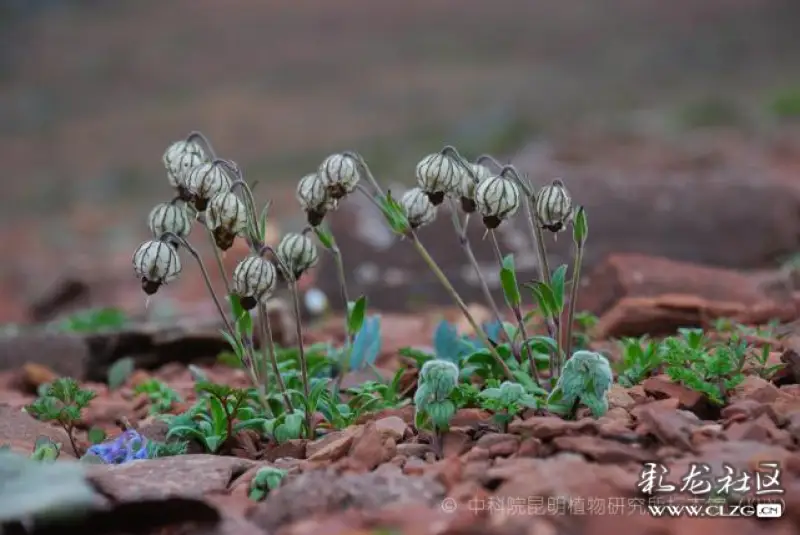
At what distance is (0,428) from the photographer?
121 inches

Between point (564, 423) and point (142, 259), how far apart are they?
1.13 m

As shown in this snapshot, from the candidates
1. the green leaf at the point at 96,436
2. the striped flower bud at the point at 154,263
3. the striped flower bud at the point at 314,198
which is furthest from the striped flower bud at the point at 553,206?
the green leaf at the point at 96,436

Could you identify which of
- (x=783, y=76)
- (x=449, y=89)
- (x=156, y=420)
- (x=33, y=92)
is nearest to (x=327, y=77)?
(x=449, y=89)

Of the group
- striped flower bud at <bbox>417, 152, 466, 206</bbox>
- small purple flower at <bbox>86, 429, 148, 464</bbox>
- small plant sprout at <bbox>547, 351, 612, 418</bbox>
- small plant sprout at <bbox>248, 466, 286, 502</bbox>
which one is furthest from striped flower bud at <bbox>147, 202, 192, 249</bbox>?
small plant sprout at <bbox>547, 351, 612, 418</bbox>

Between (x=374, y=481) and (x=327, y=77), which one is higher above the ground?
(x=327, y=77)

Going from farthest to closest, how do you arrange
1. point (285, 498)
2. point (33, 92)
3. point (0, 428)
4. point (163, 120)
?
point (33, 92)
point (163, 120)
point (0, 428)
point (285, 498)

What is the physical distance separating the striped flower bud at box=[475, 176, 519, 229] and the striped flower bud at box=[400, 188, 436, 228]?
0.82 feet

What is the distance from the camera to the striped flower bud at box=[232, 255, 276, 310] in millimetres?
2674

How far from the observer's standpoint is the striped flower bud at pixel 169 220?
9.42 ft

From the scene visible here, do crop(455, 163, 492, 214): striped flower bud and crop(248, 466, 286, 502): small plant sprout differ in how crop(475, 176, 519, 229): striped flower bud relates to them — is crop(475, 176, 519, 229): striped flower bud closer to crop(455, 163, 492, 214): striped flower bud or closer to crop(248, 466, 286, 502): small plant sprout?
crop(455, 163, 492, 214): striped flower bud

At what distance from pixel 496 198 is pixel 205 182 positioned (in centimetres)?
76

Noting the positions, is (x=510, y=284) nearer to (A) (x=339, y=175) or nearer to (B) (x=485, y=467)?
(A) (x=339, y=175)

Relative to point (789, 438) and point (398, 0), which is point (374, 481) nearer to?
point (789, 438)

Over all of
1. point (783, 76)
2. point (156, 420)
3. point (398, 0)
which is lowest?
point (156, 420)
